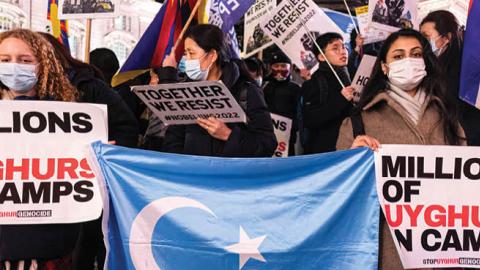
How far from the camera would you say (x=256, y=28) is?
9492 mm

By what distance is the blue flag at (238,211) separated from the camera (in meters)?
4.12

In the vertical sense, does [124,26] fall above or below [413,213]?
below

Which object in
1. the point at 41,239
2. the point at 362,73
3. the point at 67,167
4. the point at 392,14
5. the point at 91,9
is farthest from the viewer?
the point at 91,9

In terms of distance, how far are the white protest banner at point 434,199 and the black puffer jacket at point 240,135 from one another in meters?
0.94

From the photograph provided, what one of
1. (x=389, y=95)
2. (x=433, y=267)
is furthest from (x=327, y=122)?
(x=433, y=267)

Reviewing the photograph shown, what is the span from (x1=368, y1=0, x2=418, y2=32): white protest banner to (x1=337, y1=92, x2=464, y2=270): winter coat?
2.72 m

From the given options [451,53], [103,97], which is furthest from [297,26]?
[103,97]

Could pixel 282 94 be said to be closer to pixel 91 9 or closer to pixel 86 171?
pixel 91 9

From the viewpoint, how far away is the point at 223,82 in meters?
4.96

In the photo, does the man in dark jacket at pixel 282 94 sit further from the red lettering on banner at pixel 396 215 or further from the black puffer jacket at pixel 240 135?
the red lettering on banner at pixel 396 215

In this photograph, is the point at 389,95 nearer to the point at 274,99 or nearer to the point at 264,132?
the point at 264,132

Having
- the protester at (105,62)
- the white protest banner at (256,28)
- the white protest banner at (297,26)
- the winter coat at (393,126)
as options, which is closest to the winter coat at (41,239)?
the winter coat at (393,126)

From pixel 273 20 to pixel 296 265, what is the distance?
4.15 meters

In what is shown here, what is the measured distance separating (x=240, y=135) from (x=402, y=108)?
102 centimetres
